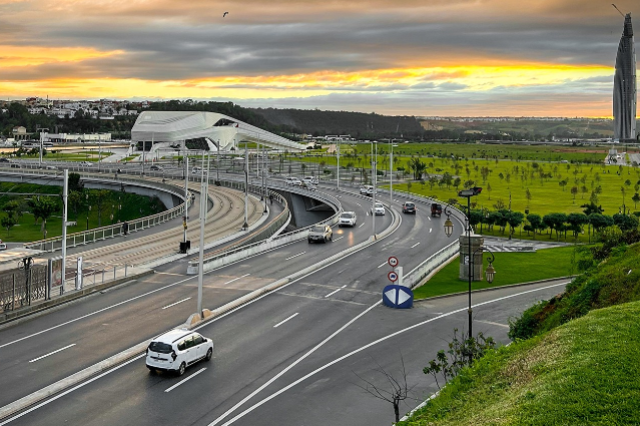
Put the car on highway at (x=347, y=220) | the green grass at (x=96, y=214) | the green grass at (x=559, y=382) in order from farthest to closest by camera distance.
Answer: the green grass at (x=96, y=214)
the car on highway at (x=347, y=220)
the green grass at (x=559, y=382)

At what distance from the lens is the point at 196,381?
2459 centimetres

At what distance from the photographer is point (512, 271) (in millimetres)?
50781

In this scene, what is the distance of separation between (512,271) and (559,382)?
37628 millimetres

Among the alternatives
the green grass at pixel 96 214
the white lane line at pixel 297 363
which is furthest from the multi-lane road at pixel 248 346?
the green grass at pixel 96 214

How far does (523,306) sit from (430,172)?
122626 mm

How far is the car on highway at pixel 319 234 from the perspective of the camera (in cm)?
5897

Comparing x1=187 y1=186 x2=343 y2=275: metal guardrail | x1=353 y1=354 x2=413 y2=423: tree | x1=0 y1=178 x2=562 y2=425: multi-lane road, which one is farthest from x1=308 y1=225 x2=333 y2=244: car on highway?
x1=353 y1=354 x2=413 y2=423: tree

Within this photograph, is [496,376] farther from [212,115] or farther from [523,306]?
[212,115]

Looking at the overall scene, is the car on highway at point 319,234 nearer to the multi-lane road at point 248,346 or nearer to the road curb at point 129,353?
the road curb at point 129,353

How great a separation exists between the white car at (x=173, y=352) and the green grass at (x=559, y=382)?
34.9 feet

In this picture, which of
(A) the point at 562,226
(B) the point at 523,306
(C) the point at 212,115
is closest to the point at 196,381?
(B) the point at 523,306

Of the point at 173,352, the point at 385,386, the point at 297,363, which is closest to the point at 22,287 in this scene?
the point at 173,352

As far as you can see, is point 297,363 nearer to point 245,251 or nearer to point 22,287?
point 22,287

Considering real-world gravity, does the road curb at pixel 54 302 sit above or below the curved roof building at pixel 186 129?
below
